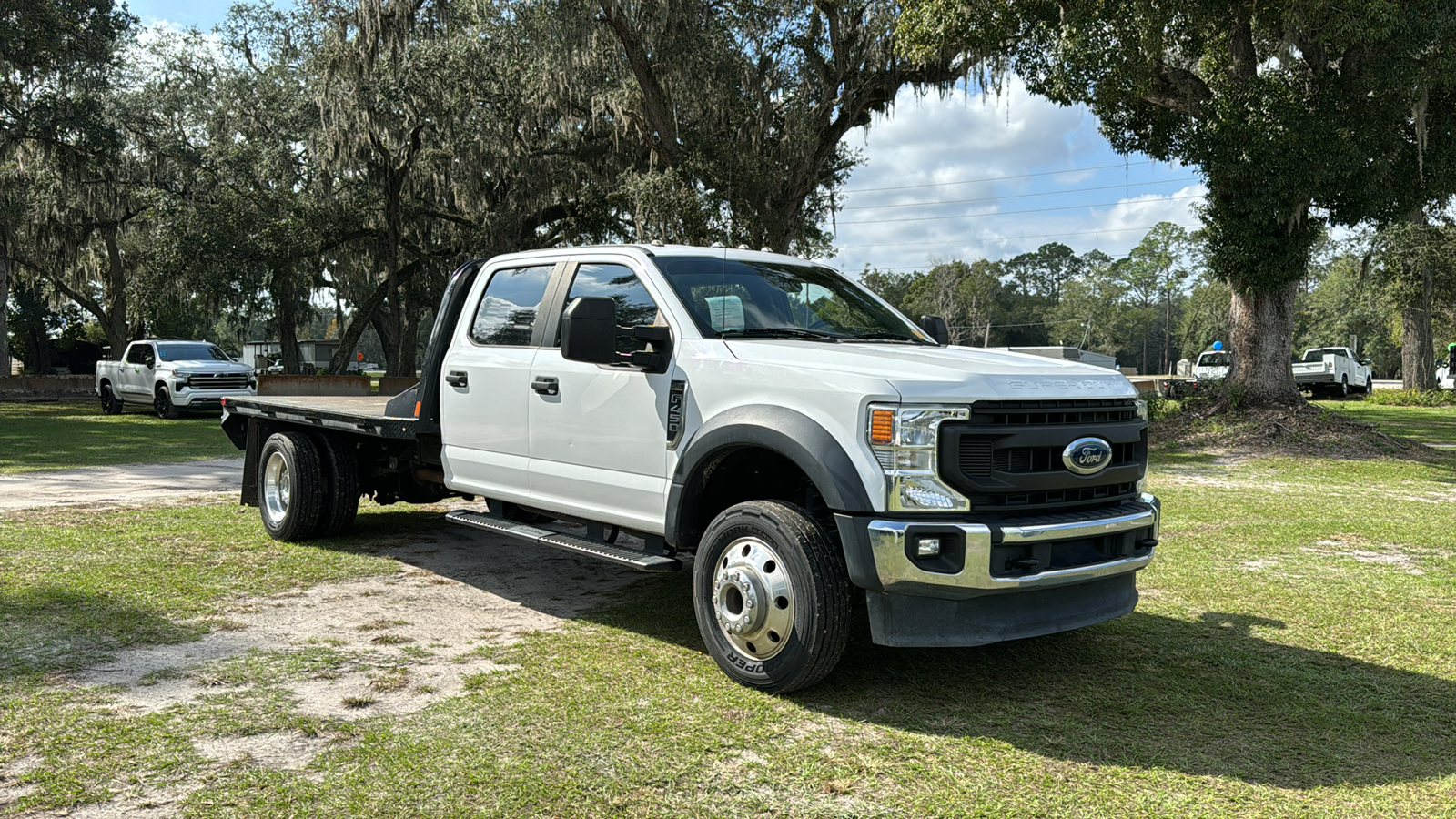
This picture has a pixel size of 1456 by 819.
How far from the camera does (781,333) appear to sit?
17.4 ft

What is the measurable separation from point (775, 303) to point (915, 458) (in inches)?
64.6

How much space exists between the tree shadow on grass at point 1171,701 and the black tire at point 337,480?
2.99 metres

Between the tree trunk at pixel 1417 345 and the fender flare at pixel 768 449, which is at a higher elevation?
the tree trunk at pixel 1417 345

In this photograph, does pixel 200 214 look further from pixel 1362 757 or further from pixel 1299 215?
pixel 1362 757

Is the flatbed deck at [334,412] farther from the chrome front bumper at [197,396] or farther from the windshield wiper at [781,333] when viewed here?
the chrome front bumper at [197,396]

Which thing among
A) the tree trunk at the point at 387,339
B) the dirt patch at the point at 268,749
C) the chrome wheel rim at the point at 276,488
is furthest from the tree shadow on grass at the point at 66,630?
the tree trunk at the point at 387,339

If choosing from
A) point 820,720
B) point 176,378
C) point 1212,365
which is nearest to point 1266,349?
point 820,720

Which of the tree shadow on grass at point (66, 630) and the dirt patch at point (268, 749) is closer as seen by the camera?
the dirt patch at point (268, 749)

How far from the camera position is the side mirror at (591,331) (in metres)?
4.92

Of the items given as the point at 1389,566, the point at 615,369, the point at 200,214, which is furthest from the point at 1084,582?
the point at 200,214

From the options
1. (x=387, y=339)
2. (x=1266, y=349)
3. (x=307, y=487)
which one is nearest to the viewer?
(x=307, y=487)

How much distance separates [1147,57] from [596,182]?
1587cm

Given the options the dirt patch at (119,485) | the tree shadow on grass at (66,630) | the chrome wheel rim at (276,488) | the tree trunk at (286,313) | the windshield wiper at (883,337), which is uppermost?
the tree trunk at (286,313)

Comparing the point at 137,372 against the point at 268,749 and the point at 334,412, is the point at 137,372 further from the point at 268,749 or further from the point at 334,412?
the point at 268,749
